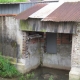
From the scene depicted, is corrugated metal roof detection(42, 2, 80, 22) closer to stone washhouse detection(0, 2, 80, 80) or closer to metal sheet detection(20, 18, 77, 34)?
stone washhouse detection(0, 2, 80, 80)

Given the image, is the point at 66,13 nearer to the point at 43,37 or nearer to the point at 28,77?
the point at 43,37

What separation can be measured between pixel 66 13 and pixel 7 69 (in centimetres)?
414

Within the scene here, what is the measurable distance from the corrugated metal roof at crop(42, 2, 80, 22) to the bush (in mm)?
3334

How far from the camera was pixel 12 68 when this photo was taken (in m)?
9.43

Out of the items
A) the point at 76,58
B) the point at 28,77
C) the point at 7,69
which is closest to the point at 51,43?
the point at 28,77

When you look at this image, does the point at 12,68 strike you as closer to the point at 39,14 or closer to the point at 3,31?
the point at 3,31

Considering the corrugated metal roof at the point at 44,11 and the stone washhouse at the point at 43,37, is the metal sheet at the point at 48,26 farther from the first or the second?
the corrugated metal roof at the point at 44,11

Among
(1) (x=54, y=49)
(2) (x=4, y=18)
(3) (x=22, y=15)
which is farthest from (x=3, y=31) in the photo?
(1) (x=54, y=49)

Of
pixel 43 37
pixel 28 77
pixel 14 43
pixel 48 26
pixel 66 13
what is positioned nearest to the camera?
pixel 66 13

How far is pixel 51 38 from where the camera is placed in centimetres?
1100

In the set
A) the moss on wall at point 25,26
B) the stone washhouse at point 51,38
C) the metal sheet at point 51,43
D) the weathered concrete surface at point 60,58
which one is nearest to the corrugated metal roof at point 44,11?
the stone washhouse at point 51,38

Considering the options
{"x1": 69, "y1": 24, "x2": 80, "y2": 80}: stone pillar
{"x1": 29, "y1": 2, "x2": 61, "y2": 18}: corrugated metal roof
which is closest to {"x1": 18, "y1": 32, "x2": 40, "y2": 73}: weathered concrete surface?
{"x1": 29, "y1": 2, "x2": 61, "y2": 18}: corrugated metal roof

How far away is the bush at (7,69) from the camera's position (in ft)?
29.7

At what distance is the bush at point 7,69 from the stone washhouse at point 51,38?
0.37 m
